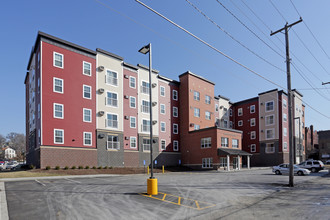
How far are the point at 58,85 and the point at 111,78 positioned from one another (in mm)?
8097

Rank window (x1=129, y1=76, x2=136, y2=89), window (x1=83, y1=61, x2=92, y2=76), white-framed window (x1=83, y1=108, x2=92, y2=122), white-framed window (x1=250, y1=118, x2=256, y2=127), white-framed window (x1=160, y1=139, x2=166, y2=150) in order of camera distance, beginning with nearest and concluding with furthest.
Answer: white-framed window (x1=83, y1=108, x2=92, y2=122) < window (x1=83, y1=61, x2=92, y2=76) < window (x1=129, y1=76, x2=136, y2=89) < white-framed window (x1=160, y1=139, x2=166, y2=150) < white-framed window (x1=250, y1=118, x2=256, y2=127)

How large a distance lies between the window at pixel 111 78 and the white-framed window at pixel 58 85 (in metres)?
6.88

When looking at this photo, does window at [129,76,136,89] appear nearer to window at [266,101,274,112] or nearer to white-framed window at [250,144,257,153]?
window at [266,101,274,112]

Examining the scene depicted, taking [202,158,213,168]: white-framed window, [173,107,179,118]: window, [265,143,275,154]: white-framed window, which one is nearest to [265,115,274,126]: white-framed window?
[265,143,275,154]: white-framed window

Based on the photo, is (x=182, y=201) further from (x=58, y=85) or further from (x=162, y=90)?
(x=162, y=90)

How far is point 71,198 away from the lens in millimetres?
12062

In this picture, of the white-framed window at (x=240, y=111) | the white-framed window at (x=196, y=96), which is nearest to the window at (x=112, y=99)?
the white-framed window at (x=196, y=96)

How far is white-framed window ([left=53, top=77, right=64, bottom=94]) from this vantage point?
1182 inches

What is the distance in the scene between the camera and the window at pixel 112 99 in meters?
35.6

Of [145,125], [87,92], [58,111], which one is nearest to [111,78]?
[87,92]

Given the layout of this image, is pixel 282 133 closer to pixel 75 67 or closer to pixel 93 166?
pixel 93 166

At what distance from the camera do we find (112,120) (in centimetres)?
3566

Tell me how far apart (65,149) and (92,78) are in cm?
1050

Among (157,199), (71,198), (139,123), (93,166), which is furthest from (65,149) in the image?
(157,199)
